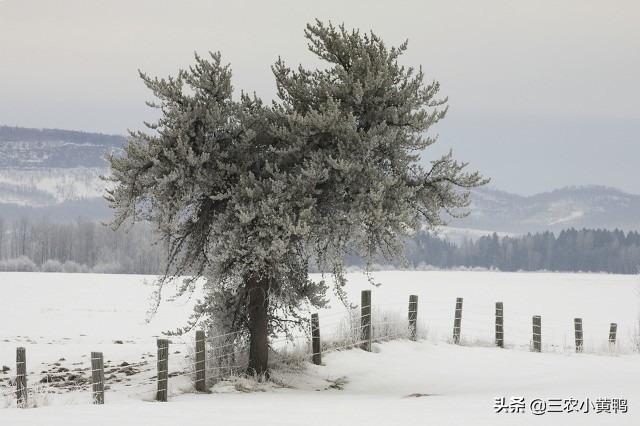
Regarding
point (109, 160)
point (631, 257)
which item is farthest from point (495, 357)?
point (631, 257)

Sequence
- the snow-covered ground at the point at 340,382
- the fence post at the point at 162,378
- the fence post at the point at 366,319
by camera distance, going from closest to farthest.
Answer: the snow-covered ground at the point at 340,382 < the fence post at the point at 162,378 < the fence post at the point at 366,319

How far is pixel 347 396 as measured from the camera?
17.6 m

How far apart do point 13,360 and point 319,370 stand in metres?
10.3

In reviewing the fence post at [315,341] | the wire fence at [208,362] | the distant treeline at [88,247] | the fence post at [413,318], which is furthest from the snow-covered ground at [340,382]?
the distant treeline at [88,247]

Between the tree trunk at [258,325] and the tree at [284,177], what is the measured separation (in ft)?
0.11

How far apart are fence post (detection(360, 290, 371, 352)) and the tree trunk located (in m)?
3.55

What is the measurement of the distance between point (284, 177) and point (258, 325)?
377cm

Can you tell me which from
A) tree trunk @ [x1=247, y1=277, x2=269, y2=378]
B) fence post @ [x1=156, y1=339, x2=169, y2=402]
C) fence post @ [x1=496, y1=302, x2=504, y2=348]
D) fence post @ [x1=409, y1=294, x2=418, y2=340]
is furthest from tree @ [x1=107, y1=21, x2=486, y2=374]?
fence post @ [x1=496, y1=302, x2=504, y2=348]

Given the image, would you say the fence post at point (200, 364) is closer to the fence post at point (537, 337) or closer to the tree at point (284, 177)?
the tree at point (284, 177)

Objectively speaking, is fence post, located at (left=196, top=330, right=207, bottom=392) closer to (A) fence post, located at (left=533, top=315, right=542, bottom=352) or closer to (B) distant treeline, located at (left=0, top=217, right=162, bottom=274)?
(A) fence post, located at (left=533, top=315, right=542, bottom=352)

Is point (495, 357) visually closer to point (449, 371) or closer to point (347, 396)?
point (449, 371)

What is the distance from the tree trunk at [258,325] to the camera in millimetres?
20062

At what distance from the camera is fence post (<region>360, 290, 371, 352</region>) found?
2305cm

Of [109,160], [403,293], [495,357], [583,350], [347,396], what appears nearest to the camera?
[347,396]
